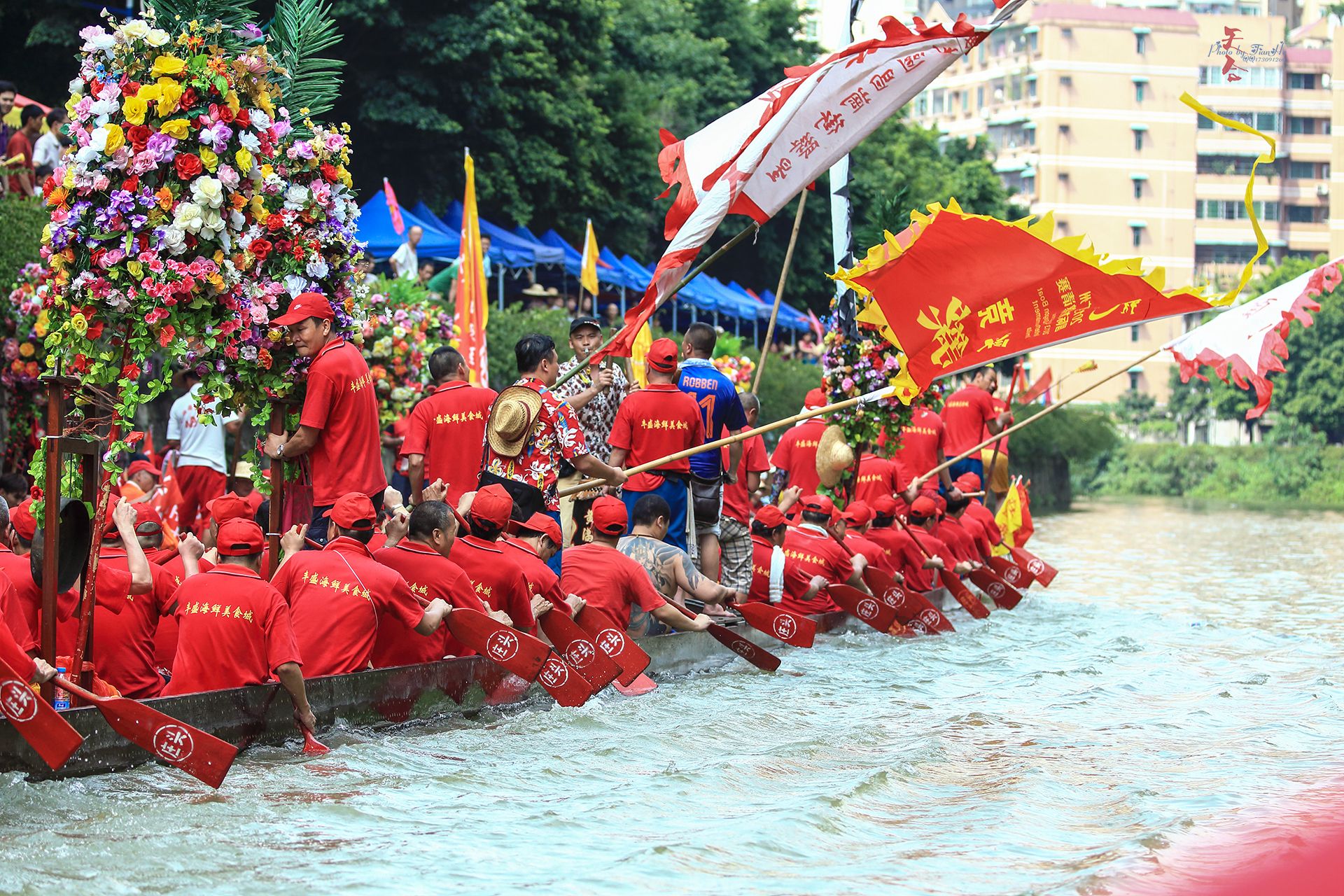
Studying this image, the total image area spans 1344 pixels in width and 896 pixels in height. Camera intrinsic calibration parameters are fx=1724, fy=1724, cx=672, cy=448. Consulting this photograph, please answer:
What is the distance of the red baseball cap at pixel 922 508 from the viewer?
46.6 feet

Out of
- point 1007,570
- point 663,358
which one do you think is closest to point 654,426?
point 663,358

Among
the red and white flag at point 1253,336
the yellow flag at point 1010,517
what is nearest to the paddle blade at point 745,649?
the red and white flag at point 1253,336

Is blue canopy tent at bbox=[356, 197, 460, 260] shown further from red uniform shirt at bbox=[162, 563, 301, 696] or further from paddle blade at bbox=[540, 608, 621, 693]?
red uniform shirt at bbox=[162, 563, 301, 696]

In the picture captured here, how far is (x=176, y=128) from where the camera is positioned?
25.8 feet

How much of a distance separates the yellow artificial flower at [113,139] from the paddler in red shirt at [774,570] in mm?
5545

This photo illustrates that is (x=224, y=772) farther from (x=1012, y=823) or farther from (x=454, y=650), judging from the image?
(x=1012, y=823)

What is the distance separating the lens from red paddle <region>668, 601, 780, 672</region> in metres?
10.7

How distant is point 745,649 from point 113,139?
5.07m

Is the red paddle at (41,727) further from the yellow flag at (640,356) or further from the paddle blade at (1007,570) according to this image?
the paddle blade at (1007,570)

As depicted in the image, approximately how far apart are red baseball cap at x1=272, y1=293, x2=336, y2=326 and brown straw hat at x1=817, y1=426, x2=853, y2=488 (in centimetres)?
648

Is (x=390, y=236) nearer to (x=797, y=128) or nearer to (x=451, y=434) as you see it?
(x=797, y=128)

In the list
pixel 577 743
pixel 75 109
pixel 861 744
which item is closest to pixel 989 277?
pixel 861 744

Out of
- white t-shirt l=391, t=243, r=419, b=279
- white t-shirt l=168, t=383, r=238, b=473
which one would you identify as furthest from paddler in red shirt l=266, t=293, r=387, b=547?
white t-shirt l=391, t=243, r=419, b=279

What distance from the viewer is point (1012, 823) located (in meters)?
7.36
